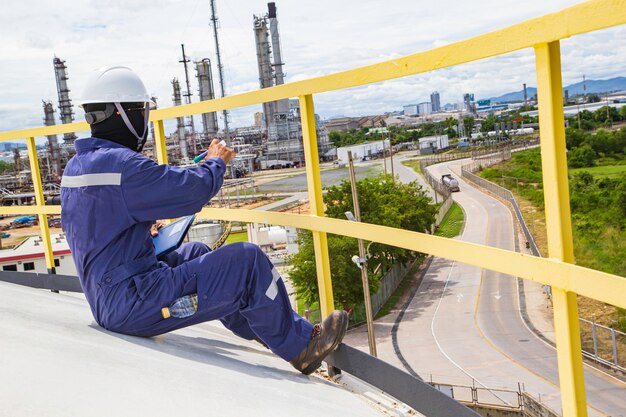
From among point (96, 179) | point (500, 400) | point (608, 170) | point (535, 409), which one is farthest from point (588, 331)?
point (500, 400)

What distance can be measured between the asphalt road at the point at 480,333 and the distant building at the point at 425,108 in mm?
366

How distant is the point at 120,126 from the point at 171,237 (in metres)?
0.49

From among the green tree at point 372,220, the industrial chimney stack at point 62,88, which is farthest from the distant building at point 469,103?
the industrial chimney stack at point 62,88

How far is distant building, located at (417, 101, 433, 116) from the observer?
3.83m

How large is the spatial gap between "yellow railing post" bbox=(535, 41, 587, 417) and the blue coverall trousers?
1.06 meters

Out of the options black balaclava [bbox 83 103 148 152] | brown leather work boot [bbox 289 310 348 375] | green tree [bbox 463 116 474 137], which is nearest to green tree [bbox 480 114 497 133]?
green tree [bbox 463 116 474 137]

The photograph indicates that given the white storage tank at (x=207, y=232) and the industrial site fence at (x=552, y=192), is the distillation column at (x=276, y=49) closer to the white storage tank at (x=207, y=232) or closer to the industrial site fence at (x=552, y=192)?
the white storage tank at (x=207, y=232)

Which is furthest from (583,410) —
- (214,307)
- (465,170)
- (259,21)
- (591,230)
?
(259,21)

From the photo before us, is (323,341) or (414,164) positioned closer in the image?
(323,341)

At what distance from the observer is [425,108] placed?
13.0ft

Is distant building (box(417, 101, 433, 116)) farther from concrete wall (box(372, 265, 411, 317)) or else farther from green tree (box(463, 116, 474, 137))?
concrete wall (box(372, 265, 411, 317))

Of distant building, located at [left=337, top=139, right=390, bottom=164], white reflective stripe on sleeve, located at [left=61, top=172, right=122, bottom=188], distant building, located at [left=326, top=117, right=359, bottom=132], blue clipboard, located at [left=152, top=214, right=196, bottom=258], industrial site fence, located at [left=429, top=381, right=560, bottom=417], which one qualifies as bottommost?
industrial site fence, located at [left=429, top=381, right=560, bottom=417]

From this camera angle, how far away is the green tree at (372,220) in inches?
150

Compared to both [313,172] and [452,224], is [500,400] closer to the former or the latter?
[452,224]
